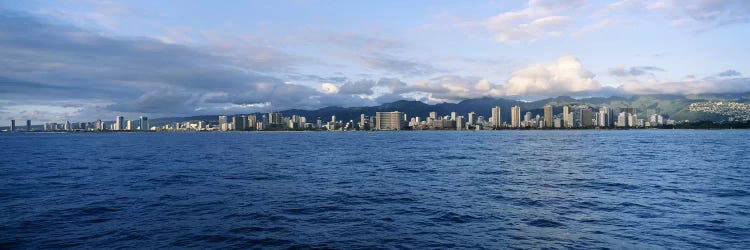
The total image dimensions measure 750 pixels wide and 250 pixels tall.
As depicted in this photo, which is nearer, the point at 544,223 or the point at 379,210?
the point at 544,223

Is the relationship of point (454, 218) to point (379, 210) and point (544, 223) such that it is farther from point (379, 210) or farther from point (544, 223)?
point (379, 210)

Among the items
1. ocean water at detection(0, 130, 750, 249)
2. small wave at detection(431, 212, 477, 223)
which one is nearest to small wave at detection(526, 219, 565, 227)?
ocean water at detection(0, 130, 750, 249)

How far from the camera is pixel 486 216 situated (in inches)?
1211

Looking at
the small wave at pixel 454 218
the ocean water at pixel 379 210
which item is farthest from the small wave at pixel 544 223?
the small wave at pixel 454 218

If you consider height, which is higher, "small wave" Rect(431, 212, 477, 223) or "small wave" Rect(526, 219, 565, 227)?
"small wave" Rect(431, 212, 477, 223)

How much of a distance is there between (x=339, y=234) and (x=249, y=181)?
2884 centimetres

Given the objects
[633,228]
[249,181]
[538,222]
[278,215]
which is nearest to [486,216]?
[538,222]

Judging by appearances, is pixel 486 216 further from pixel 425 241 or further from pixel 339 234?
pixel 339 234

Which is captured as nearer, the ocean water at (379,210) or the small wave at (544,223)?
the ocean water at (379,210)

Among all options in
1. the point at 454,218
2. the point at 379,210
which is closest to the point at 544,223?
the point at 454,218

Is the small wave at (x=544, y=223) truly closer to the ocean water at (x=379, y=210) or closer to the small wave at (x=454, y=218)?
the ocean water at (x=379, y=210)

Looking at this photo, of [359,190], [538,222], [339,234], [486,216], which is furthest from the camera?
[359,190]

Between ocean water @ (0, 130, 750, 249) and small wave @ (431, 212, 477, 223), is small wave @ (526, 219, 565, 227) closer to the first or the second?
ocean water @ (0, 130, 750, 249)

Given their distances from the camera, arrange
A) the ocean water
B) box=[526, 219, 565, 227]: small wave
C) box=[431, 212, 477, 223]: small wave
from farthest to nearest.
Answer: box=[431, 212, 477, 223]: small wave
box=[526, 219, 565, 227]: small wave
the ocean water
